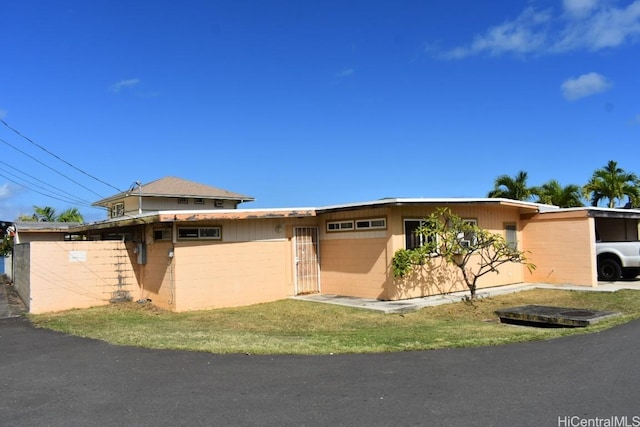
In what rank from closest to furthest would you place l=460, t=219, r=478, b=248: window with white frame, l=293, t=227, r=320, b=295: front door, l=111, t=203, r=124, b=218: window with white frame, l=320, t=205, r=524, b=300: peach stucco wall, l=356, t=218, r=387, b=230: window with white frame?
l=320, t=205, r=524, b=300: peach stucco wall
l=356, t=218, r=387, b=230: window with white frame
l=460, t=219, r=478, b=248: window with white frame
l=293, t=227, r=320, b=295: front door
l=111, t=203, r=124, b=218: window with white frame

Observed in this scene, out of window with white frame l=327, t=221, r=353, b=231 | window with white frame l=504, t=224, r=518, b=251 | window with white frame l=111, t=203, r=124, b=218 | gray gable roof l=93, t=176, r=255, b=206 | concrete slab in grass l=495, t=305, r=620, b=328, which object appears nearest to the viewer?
concrete slab in grass l=495, t=305, r=620, b=328

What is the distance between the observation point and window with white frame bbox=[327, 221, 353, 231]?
15.2 metres

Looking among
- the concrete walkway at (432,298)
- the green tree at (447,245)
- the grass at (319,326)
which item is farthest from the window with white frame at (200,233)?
the green tree at (447,245)

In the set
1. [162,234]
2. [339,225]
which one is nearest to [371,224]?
[339,225]

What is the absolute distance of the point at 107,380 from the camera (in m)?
6.50

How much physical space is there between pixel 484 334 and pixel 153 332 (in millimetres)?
6430

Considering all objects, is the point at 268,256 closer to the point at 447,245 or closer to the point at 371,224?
the point at 371,224

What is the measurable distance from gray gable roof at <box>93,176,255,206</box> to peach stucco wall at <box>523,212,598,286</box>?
1623cm

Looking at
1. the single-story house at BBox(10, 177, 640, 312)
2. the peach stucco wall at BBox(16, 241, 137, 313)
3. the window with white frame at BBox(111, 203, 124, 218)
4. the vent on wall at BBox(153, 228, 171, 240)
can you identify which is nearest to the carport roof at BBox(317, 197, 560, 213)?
the single-story house at BBox(10, 177, 640, 312)

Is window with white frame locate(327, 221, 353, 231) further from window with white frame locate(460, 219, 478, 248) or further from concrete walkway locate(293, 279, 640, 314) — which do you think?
window with white frame locate(460, 219, 478, 248)

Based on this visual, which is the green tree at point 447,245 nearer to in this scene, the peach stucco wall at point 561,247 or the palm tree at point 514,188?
the peach stucco wall at point 561,247

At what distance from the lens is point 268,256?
15.0 meters

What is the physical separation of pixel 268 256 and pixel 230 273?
137 cm

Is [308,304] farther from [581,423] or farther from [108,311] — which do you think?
[581,423]
